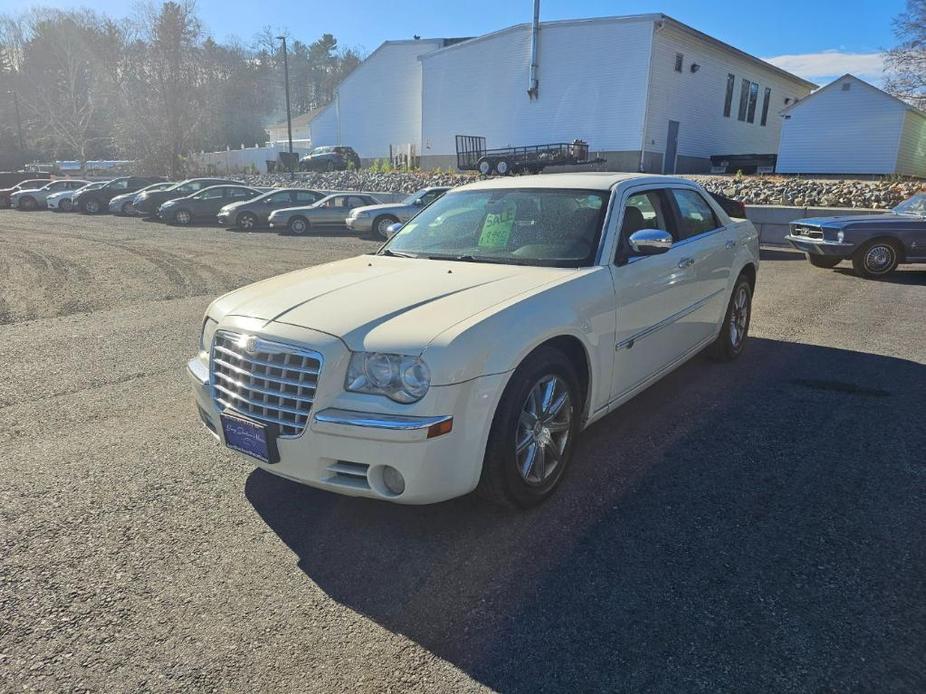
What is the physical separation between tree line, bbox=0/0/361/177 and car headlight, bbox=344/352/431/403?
50461 millimetres

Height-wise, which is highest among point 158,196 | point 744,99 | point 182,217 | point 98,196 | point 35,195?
point 744,99

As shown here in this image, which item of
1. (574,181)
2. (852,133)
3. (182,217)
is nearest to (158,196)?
(182,217)

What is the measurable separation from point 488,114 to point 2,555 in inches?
1288

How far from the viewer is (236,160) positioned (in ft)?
168

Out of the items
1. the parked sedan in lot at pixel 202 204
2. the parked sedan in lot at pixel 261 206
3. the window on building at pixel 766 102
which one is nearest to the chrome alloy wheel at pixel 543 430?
the parked sedan in lot at pixel 261 206

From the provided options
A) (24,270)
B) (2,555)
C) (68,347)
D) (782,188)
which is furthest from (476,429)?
(782,188)

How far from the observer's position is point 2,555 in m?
2.99

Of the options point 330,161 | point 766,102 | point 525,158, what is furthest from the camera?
point 330,161

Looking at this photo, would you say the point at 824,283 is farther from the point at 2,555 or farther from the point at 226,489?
the point at 2,555

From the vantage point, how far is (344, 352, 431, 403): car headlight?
2.76 m

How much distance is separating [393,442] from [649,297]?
216cm

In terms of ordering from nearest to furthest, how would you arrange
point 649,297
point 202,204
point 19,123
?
point 649,297, point 202,204, point 19,123

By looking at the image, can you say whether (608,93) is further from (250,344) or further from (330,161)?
(250,344)

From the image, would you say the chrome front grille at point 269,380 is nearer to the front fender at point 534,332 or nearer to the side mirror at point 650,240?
the front fender at point 534,332
